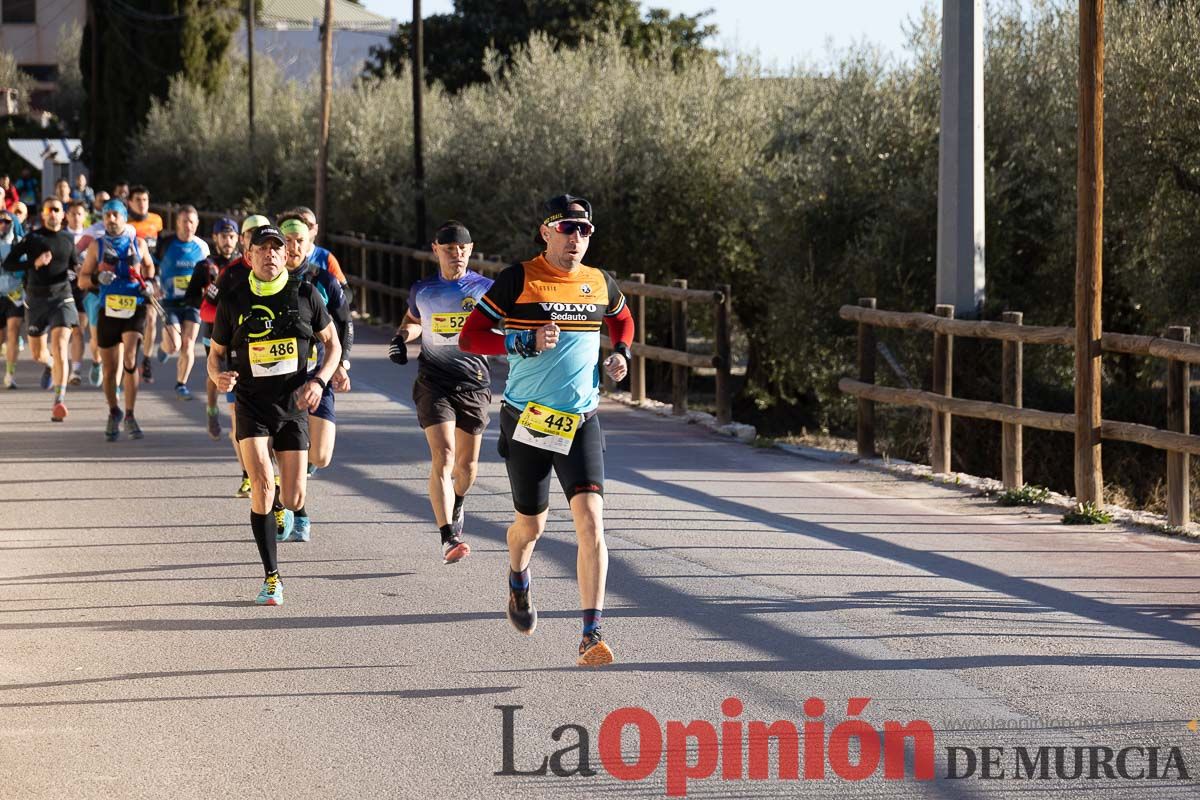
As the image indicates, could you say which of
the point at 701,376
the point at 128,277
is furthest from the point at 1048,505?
the point at 701,376

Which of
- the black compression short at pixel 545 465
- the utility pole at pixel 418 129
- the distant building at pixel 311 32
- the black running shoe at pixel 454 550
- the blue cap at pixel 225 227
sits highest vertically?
the distant building at pixel 311 32

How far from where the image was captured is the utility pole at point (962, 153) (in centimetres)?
1431

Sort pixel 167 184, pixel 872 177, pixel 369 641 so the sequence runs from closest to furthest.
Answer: pixel 369 641, pixel 872 177, pixel 167 184

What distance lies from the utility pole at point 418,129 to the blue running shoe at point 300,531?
1850 cm

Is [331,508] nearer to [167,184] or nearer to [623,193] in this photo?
[623,193]


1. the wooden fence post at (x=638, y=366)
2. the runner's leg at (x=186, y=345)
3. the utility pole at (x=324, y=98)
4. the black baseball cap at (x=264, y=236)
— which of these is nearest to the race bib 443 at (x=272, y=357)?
the black baseball cap at (x=264, y=236)

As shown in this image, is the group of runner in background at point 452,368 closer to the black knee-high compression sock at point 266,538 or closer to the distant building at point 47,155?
the black knee-high compression sock at point 266,538

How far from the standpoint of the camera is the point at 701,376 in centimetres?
2997

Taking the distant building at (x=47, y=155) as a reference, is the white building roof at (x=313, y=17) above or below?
above

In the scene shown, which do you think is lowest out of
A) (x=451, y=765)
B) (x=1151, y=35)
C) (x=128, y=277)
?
(x=451, y=765)

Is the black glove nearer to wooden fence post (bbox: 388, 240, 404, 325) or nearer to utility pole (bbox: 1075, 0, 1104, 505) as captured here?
utility pole (bbox: 1075, 0, 1104, 505)

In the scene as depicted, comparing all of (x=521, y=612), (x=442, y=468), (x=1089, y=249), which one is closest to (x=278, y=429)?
(x=442, y=468)

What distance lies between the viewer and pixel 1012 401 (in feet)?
41.4

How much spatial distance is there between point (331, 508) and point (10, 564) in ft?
7.85
